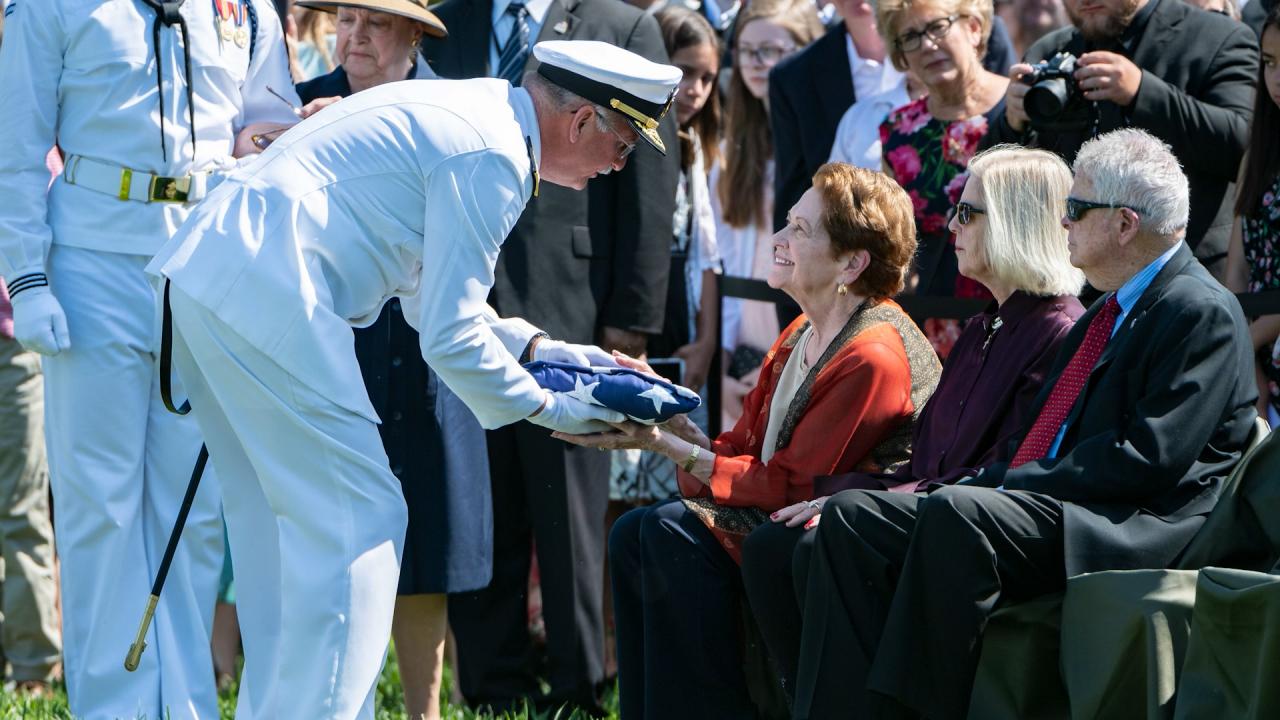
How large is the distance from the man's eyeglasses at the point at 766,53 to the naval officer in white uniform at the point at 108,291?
8.83ft

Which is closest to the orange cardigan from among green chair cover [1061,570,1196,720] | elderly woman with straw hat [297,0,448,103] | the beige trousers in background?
green chair cover [1061,570,1196,720]

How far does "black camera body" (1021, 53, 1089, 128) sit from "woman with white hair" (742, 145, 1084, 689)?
0.45 m

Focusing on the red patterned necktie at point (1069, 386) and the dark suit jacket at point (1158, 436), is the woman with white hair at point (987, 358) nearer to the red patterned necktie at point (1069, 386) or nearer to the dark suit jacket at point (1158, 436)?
the red patterned necktie at point (1069, 386)

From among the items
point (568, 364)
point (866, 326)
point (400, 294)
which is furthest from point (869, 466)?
point (400, 294)

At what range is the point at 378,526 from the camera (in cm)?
402

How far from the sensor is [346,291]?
4074 mm

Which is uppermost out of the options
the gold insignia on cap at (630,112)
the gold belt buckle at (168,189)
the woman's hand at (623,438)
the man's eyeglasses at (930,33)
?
the gold insignia on cap at (630,112)

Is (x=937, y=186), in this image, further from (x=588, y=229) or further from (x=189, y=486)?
(x=189, y=486)

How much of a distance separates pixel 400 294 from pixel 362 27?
5.74 feet

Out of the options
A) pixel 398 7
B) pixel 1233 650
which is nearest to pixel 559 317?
pixel 398 7

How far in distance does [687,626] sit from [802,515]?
50 centimetres

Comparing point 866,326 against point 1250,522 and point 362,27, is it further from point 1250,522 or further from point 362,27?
point 362,27

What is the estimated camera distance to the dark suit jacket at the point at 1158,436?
399 centimetres

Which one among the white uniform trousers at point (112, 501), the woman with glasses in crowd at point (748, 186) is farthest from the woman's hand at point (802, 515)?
the woman with glasses in crowd at point (748, 186)
